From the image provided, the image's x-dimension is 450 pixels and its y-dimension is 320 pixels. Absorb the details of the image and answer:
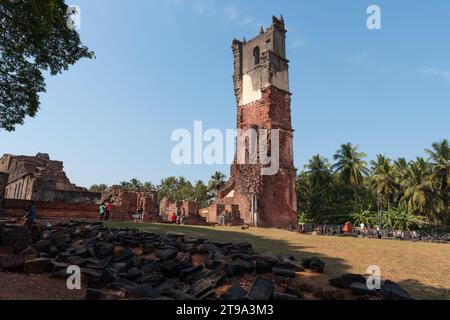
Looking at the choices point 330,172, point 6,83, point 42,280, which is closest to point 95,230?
point 42,280

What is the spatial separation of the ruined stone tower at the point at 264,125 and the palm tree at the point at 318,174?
1836cm

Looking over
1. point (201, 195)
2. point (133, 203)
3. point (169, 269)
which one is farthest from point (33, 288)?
point (201, 195)

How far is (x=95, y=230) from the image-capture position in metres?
10.5

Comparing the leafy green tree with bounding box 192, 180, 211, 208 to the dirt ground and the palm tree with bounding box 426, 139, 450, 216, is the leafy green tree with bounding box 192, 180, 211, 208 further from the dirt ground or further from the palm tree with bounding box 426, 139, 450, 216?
the dirt ground

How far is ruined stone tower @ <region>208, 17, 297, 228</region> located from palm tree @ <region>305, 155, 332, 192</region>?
18.4m

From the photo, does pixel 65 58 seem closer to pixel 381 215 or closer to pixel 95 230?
pixel 95 230

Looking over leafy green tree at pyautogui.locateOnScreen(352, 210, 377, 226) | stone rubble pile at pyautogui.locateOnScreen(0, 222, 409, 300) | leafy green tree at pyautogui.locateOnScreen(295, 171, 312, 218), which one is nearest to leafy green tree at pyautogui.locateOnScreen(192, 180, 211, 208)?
leafy green tree at pyautogui.locateOnScreen(295, 171, 312, 218)

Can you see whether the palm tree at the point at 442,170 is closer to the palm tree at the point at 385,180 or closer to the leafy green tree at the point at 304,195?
the palm tree at the point at 385,180

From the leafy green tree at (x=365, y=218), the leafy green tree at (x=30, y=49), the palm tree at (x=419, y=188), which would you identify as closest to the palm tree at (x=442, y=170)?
the palm tree at (x=419, y=188)

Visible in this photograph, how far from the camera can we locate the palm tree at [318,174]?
4462cm

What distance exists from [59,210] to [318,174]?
35.6 m

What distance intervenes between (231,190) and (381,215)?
20.8 metres

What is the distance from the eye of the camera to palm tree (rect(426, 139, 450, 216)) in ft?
124

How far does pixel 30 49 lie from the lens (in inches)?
427
